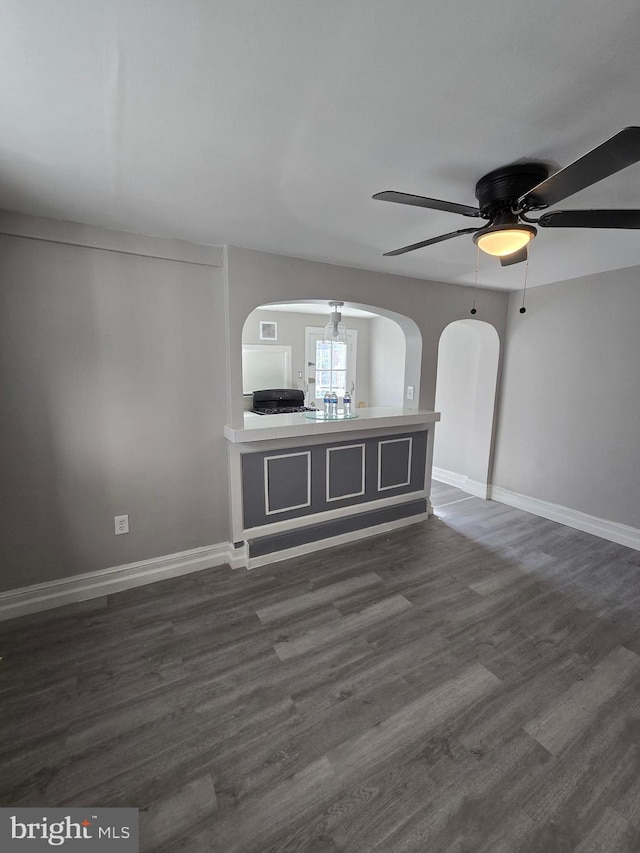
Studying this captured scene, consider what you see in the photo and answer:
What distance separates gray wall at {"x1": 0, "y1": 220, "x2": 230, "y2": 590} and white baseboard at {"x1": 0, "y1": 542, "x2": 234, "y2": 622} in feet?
0.18

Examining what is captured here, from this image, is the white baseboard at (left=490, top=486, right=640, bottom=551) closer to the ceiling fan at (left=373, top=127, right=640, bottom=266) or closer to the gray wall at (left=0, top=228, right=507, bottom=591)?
the ceiling fan at (left=373, top=127, right=640, bottom=266)

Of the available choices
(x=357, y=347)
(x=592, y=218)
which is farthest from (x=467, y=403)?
(x=592, y=218)

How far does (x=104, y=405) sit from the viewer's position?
2234 mm

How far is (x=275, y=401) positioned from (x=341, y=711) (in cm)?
402

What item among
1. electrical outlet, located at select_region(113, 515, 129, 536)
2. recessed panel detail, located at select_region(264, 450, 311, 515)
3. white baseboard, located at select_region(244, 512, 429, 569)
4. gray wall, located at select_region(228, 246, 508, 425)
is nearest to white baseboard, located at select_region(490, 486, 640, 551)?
white baseboard, located at select_region(244, 512, 429, 569)

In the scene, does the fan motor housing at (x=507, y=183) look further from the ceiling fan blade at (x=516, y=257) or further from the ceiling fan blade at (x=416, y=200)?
the ceiling fan blade at (x=516, y=257)

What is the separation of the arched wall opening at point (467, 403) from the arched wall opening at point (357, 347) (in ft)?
2.04

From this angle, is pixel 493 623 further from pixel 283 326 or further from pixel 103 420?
pixel 283 326

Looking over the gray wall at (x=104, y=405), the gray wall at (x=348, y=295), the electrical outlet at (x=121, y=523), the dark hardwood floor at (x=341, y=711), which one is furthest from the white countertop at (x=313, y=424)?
the dark hardwood floor at (x=341, y=711)

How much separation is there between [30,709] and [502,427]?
4.32m

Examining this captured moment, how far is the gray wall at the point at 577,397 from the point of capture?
2.99m

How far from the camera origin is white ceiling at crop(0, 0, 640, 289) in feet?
2.68

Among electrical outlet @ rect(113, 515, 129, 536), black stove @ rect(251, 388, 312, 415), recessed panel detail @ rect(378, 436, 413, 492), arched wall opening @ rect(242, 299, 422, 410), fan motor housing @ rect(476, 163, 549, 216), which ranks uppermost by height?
fan motor housing @ rect(476, 163, 549, 216)

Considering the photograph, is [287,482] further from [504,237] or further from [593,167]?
[593,167]
